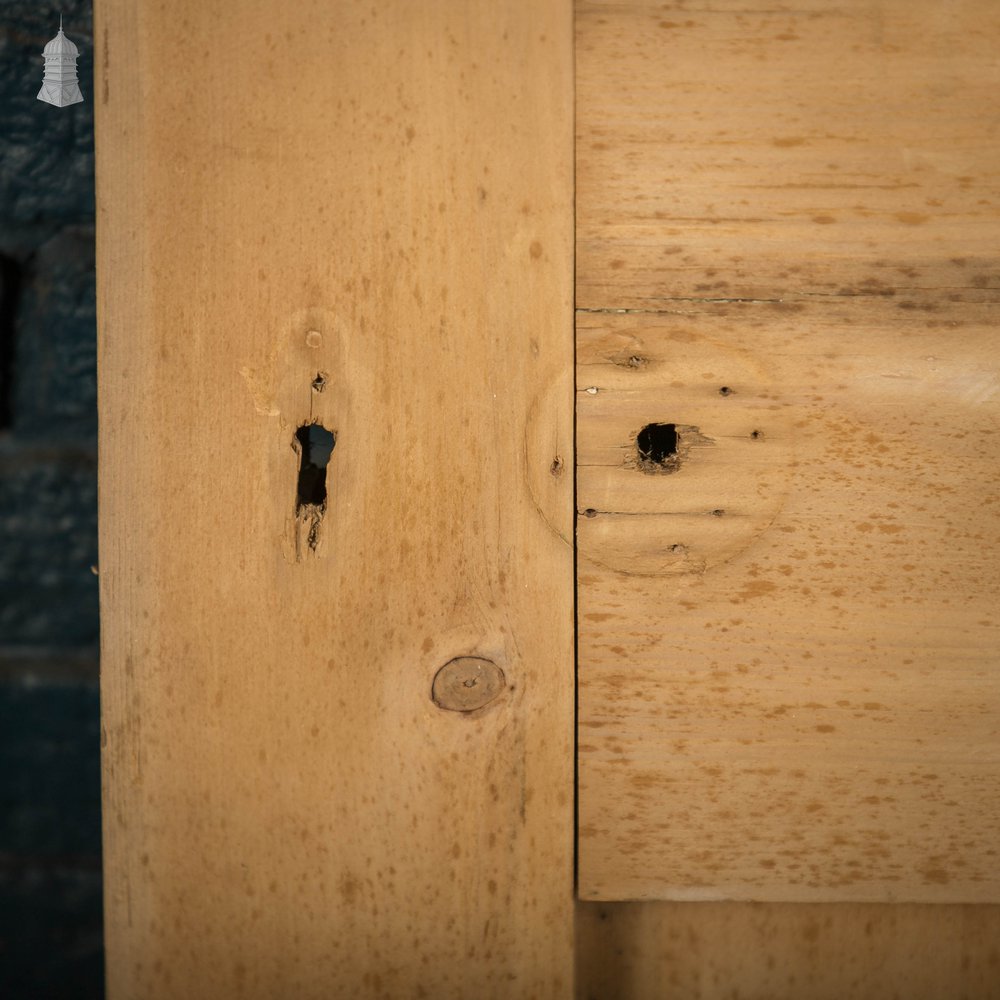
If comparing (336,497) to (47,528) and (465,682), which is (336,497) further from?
(47,528)

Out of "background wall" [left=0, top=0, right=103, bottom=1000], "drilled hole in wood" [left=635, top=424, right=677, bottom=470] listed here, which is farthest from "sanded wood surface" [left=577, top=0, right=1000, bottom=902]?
"background wall" [left=0, top=0, right=103, bottom=1000]

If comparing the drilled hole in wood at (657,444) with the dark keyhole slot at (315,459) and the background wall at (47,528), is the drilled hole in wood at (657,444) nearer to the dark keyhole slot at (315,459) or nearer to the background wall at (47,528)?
the dark keyhole slot at (315,459)

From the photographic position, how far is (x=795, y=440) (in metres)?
0.51

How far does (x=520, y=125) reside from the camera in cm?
51

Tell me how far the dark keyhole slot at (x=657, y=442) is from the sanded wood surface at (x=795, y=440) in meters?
0.01

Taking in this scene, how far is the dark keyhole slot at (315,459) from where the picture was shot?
525 millimetres

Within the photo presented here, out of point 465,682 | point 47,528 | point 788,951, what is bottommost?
point 788,951

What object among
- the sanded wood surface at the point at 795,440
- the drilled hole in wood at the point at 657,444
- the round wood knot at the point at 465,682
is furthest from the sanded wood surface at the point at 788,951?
the drilled hole in wood at the point at 657,444

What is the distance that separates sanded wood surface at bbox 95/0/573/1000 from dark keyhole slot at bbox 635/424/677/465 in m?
0.06

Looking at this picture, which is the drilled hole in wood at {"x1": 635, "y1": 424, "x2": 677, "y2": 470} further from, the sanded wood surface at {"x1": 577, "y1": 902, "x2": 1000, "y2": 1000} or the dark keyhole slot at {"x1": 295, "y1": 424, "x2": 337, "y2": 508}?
the sanded wood surface at {"x1": 577, "y1": 902, "x2": 1000, "y2": 1000}

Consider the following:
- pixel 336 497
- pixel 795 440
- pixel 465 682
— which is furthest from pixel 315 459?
pixel 795 440

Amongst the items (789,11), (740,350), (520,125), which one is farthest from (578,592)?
(789,11)

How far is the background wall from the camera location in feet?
1.87

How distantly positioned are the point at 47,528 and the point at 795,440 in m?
0.65
